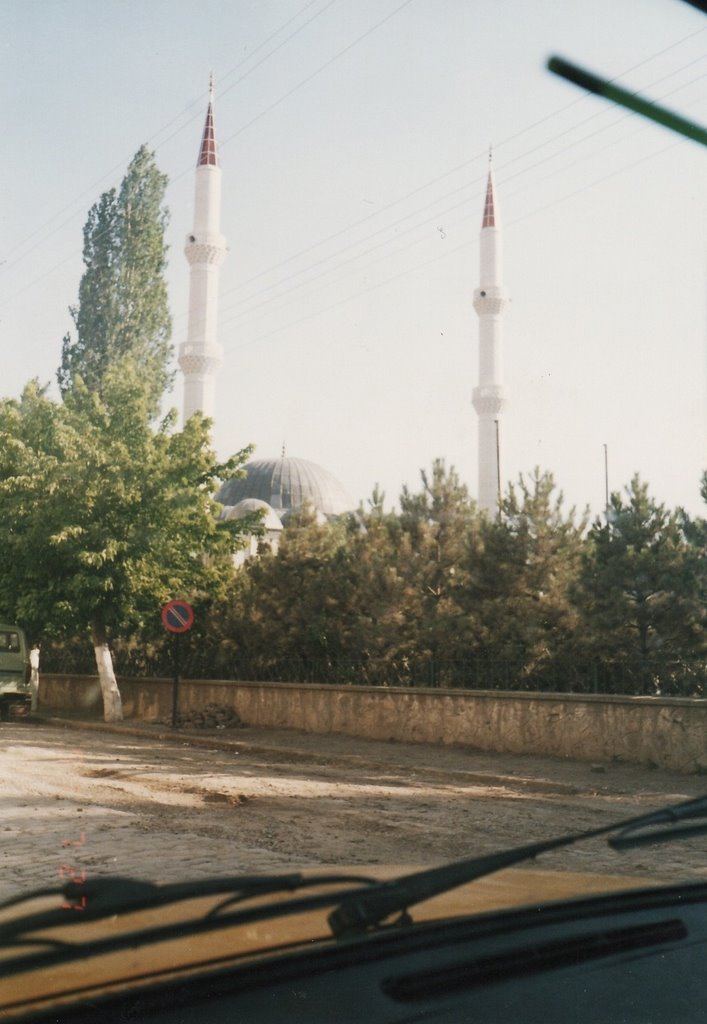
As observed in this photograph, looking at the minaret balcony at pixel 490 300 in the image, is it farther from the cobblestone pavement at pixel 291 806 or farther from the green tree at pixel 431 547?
the cobblestone pavement at pixel 291 806

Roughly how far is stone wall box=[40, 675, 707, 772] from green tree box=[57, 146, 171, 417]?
23367 millimetres

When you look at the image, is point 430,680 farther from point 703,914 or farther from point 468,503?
point 703,914

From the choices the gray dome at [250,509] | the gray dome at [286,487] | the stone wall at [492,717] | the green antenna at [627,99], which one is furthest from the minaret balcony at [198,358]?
the green antenna at [627,99]

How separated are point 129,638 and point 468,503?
10.9 meters

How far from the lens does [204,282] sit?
45812 mm

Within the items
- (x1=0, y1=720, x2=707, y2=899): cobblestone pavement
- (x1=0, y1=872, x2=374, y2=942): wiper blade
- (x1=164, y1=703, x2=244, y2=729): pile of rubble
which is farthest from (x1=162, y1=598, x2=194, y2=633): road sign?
(x1=0, y1=872, x2=374, y2=942): wiper blade

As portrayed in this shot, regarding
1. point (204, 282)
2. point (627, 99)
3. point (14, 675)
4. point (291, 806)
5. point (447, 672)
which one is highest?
point (204, 282)

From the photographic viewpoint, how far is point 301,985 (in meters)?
1.43

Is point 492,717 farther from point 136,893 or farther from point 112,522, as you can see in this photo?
point 136,893

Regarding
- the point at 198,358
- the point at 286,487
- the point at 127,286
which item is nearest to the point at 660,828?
the point at 127,286

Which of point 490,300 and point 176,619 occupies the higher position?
point 490,300

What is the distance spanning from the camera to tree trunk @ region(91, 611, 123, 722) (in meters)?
21.6

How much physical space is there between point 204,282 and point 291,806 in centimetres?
3932

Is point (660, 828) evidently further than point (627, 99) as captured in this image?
No
